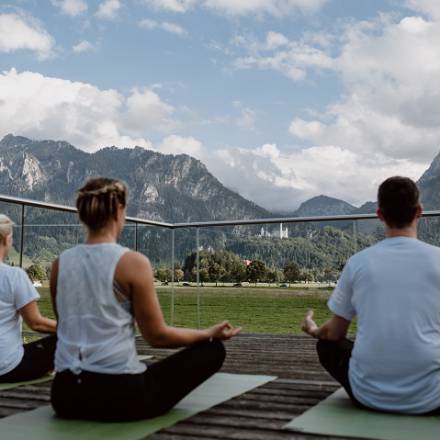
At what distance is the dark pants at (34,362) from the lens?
2848 mm

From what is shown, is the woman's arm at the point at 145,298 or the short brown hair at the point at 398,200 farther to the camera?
the short brown hair at the point at 398,200

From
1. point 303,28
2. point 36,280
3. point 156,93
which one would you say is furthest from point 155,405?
point 156,93

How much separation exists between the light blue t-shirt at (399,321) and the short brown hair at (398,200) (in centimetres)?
7

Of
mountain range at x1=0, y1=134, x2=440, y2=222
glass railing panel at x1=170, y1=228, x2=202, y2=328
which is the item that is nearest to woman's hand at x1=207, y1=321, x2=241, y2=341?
glass railing panel at x1=170, y1=228, x2=202, y2=328

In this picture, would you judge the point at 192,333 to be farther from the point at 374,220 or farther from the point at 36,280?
the point at 374,220

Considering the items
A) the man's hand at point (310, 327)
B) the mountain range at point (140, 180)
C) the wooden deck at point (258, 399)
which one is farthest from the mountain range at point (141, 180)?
the man's hand at point (310, 327)

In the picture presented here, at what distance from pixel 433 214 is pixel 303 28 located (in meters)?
86.2

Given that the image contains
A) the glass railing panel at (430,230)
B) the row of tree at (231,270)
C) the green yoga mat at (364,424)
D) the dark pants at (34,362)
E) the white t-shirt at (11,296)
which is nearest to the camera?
the green yoga mat at (364,424)

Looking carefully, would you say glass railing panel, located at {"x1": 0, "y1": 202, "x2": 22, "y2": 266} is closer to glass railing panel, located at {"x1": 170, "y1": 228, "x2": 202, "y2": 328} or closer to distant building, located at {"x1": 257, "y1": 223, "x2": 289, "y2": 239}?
glass railing panel, located at {"x1": 170, "y1": 228, "x2": 202, "y2": 328}

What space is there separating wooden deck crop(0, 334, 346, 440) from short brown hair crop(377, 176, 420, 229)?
2.43ft

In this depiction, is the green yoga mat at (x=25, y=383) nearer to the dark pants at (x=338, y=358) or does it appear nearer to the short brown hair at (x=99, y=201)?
the short brown hair at (x=99, y=201)

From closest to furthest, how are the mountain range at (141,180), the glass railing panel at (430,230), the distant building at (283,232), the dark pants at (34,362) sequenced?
the dark pants at (34,362)
the glass railing panel at (430,230)
the distant building at (283,232)
the mountain range at (141,180)

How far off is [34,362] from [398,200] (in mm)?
1812

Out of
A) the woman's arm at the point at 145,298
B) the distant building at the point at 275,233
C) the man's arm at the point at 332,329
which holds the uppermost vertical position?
the distant building at the point at 275,233
